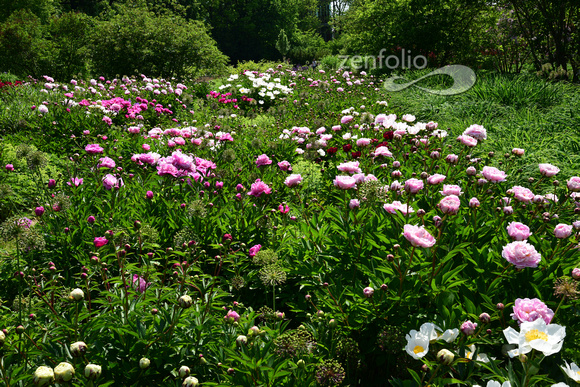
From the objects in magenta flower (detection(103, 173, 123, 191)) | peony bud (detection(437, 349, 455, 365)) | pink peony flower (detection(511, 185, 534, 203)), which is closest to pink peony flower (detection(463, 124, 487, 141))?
pink peony flower (detection(511, 185, 534, 203))

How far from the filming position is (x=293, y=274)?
2424mm

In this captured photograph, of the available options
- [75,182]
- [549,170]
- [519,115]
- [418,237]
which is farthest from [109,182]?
[519,115]

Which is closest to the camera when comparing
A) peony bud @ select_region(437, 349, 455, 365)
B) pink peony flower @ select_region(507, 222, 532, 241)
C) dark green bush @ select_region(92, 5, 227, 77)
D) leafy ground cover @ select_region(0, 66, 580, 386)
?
peony bud @ select_region(437, 349, 455, 365)

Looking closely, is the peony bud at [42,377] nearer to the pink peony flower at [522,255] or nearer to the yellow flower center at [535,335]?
the yellow flower center at [535,335]

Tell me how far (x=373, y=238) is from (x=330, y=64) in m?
15.9

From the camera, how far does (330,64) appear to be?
16781 millimetres

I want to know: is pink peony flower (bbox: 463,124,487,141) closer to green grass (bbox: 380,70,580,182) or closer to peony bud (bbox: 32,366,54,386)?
green grass (bbox: 380,70,580,182)

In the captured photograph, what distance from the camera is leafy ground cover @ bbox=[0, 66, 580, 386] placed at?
1.47 m

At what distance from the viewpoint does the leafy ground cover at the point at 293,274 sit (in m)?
1.47

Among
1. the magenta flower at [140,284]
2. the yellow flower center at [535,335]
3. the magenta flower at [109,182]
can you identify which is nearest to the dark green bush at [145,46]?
the magenta flower at [109,182]

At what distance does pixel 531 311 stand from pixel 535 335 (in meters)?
0.19

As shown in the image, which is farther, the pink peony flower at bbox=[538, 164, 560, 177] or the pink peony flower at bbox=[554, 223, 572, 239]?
the pink peony flower at bbox=[538, 164, 560, 177]

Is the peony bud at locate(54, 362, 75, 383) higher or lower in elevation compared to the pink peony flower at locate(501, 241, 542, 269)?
higher

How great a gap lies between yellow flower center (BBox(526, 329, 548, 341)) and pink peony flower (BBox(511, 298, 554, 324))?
12 cm
